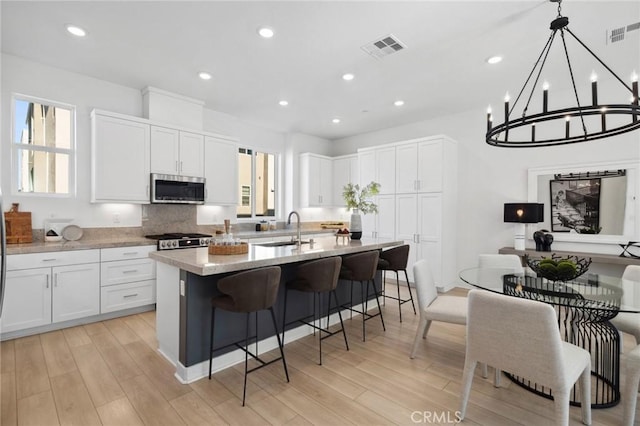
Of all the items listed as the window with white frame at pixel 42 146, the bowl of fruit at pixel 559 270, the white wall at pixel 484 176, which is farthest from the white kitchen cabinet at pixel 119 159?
the white wall at pixel 484 176

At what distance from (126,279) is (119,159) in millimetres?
1531

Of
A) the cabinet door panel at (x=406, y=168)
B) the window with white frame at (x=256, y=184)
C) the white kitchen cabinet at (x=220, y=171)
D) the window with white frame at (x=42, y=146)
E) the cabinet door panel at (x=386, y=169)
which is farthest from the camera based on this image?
the window with white frame at (x=256, y=184)

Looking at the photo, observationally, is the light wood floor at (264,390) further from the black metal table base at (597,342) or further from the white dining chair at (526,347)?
the white dining chair at (526,347)

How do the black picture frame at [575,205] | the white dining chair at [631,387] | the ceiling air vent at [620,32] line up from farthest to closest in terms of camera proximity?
the black picture frame at [575,205], the ceiling air vent at [620,32], the white dining chair at [631,387]

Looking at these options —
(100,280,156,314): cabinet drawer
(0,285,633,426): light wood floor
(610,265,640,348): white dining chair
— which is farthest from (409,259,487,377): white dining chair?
(100,280,156,314): cabinet drawer

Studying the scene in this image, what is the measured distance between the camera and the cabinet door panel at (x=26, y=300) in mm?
3051

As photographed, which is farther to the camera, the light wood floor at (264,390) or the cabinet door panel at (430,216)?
the cabinet door panel at (430,216)

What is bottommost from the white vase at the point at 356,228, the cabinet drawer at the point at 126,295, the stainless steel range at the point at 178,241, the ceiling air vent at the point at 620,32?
the cabinet drawer at the point at 126,295

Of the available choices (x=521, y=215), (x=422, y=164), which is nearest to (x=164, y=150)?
(x=422, y=164)

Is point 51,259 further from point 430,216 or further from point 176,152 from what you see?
point 430,216

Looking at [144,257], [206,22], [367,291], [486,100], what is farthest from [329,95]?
[144,257]

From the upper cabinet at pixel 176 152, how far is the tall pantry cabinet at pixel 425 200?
10.6ft

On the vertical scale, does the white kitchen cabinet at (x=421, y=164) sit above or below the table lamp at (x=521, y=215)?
above

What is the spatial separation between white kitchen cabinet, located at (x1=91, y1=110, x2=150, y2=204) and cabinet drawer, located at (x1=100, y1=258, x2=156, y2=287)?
32.9 inches
